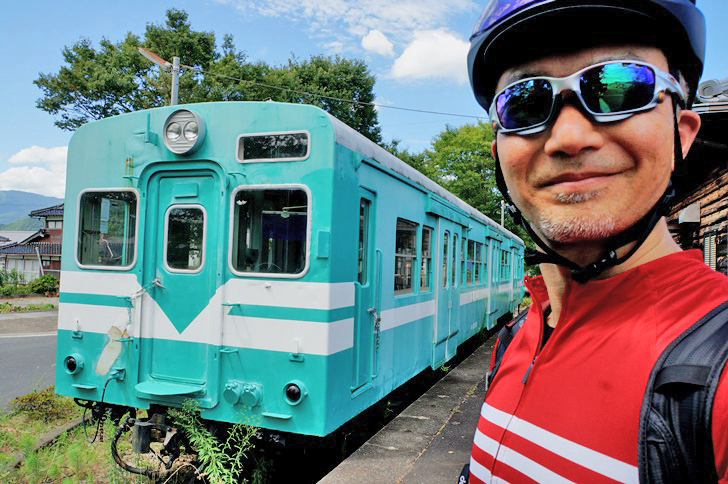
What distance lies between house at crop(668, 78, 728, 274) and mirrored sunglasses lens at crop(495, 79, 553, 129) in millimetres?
4258

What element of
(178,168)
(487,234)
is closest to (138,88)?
(487,234)

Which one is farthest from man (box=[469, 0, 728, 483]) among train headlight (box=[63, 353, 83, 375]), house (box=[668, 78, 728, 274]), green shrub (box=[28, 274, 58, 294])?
green shrub (box=[28, 274, 58, 294])

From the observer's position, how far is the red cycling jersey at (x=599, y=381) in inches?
34.5

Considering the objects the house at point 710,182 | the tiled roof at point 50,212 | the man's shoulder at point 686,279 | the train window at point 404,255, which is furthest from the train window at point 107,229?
the tiled roof at point 50,212

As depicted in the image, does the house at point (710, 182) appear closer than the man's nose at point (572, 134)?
No

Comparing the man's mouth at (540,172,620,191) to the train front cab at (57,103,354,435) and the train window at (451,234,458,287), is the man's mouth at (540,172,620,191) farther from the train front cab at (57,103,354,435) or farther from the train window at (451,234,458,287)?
the train window at (451,234,458,287)

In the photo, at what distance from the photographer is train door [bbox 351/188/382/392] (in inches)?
175

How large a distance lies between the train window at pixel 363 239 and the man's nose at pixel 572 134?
3.57 metres

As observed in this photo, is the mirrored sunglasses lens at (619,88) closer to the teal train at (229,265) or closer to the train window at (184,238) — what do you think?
the teal train at (229,265)

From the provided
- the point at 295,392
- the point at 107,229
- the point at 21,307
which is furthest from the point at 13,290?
the point at 295,392

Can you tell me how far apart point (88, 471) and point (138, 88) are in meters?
20.3

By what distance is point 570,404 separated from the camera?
0.99 meters

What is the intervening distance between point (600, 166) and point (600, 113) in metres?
0.10

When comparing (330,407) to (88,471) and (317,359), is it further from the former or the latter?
(88,471)
